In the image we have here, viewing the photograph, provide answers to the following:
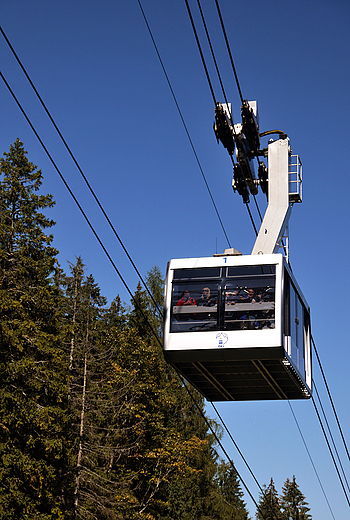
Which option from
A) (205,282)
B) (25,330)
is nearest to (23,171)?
(25,330)

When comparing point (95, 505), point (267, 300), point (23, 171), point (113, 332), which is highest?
point (23, 171)

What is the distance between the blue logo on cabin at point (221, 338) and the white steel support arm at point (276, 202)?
4.14 metres

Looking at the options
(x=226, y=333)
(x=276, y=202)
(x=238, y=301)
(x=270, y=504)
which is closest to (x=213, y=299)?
(x=238, y=301)

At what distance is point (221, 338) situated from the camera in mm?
12562

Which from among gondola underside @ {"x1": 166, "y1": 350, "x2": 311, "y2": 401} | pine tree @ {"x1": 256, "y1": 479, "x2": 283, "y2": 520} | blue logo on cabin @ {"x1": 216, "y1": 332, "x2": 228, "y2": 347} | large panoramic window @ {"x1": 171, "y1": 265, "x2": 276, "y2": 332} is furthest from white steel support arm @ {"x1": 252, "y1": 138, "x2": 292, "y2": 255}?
pine tree @ {"x1": 256, "y1": 479, "x2": 283, "y2": 520}

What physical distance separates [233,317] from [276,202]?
621 centimetres

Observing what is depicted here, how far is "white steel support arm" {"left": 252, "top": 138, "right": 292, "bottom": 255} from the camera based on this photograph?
16.8 meters

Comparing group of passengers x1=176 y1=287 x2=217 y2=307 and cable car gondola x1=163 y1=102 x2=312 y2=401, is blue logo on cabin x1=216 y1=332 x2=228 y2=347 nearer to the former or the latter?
cable car gondola x1=163 y1=102 x2=312 y2=401

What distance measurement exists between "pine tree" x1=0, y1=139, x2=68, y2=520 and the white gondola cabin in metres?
12.0

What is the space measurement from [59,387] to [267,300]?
14.8 m

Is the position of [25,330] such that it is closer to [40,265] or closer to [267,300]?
[40,265]

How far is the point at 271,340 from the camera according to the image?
12195mm

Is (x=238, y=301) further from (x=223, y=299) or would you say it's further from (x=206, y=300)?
(x=206, y=300)

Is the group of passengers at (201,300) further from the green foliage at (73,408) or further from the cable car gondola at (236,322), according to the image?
the green foliage at (73,408)
